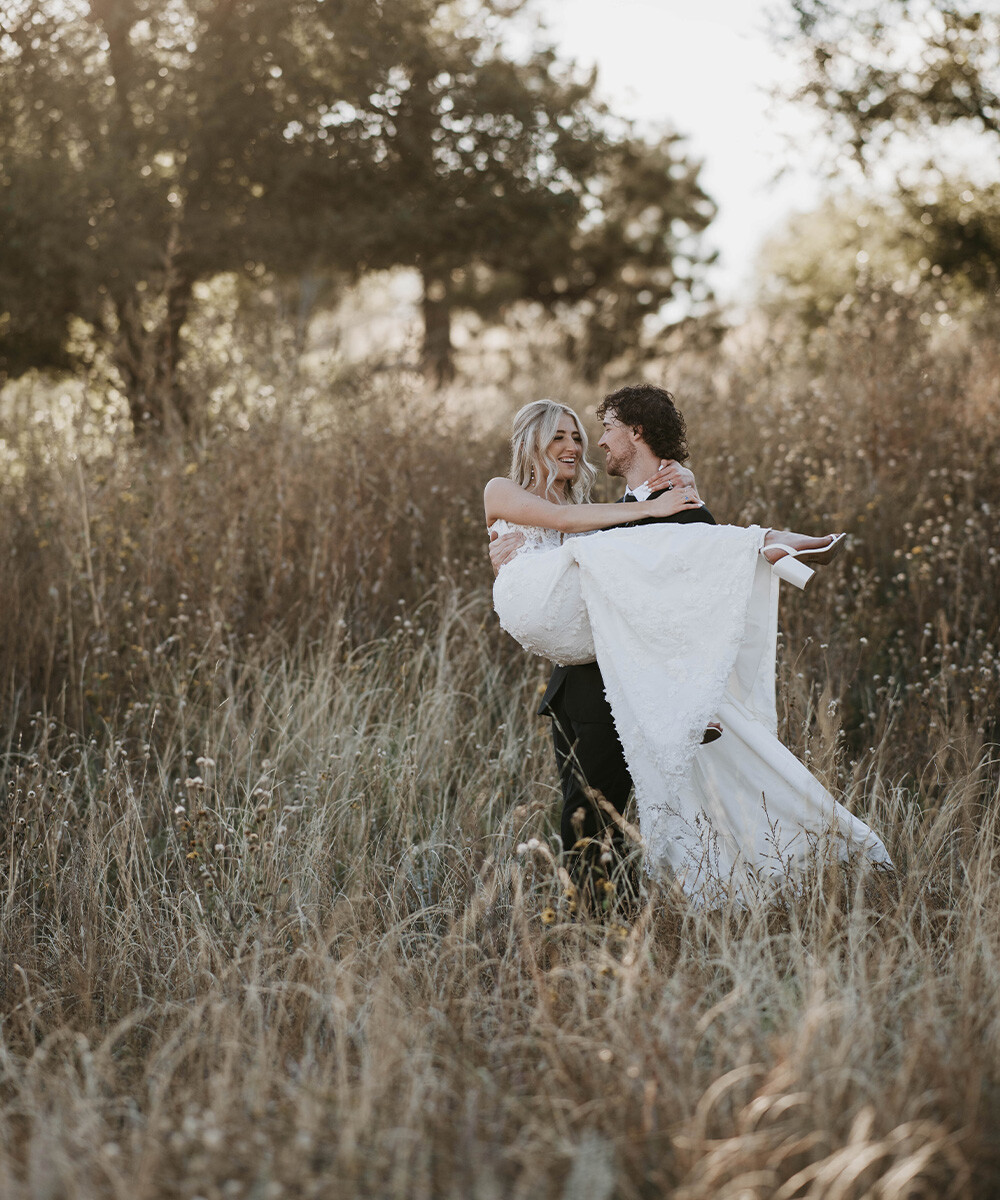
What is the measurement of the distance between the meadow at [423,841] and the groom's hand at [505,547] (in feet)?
3.05

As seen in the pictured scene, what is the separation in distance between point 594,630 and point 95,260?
8.70 m

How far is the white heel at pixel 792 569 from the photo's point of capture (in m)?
3.12

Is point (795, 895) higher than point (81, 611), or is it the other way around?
point (81, 611)

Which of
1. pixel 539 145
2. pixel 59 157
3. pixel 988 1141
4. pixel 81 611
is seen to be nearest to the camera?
pixel 988 1141

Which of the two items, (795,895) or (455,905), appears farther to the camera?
(455,905)

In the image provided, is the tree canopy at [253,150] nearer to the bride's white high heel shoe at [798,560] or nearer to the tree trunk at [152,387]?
the tree trunk at [152,387]

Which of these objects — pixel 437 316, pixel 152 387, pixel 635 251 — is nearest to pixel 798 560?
pixel 152 387

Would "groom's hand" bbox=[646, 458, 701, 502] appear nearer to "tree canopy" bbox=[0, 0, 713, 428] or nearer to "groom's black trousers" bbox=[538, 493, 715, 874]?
"groom's black trousers" bbox=[538, 493, 715, 874]

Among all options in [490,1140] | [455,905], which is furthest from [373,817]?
[490,1140]

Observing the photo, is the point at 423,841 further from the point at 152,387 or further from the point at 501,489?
the point at 152,387

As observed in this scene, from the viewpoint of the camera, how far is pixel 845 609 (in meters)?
5.56

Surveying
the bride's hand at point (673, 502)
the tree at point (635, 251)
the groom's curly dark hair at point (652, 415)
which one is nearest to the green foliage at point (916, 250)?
the tree at point (635, 251)

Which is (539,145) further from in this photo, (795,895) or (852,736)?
(795,895)

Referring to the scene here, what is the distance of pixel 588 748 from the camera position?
3.54 meters
